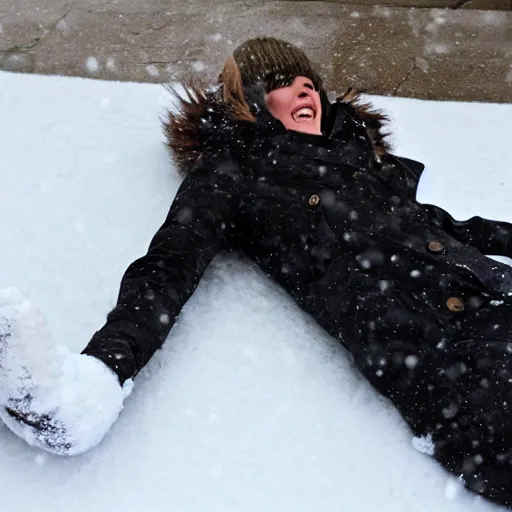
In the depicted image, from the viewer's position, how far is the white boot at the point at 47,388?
129 centimetres

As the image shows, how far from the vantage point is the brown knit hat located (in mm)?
2014

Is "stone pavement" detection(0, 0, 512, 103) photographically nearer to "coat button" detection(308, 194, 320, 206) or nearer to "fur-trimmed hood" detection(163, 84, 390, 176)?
"fur-trimmed hood" detection(163, 84, 390, 176)

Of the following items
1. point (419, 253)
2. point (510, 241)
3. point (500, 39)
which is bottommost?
point (500, 39)

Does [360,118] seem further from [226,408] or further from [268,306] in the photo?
[226,408]

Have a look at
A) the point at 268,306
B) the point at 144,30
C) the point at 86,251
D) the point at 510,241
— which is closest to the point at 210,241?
the point at 268,306

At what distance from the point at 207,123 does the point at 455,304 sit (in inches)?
29.5

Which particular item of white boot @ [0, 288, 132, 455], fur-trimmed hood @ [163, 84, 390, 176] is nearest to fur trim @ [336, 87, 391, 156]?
fur-trimmed hood @ [163, 84, 390, 176]

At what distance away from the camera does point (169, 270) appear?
5.45 feet

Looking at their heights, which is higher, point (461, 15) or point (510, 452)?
point (510, 452)

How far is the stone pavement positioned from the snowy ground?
34cm

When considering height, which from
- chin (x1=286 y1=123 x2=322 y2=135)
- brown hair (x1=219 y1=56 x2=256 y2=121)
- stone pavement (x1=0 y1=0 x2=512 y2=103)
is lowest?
stone pavement (x1=0 y1=0 x2=512 y2=103)

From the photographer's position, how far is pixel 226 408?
160 cm

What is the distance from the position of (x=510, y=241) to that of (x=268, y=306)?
603mm

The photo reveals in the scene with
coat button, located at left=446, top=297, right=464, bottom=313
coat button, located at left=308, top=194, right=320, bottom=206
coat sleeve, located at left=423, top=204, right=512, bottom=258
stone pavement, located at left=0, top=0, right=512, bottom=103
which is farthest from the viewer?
stone pavement, located at left=0, top=0, right=512, bottom=103
